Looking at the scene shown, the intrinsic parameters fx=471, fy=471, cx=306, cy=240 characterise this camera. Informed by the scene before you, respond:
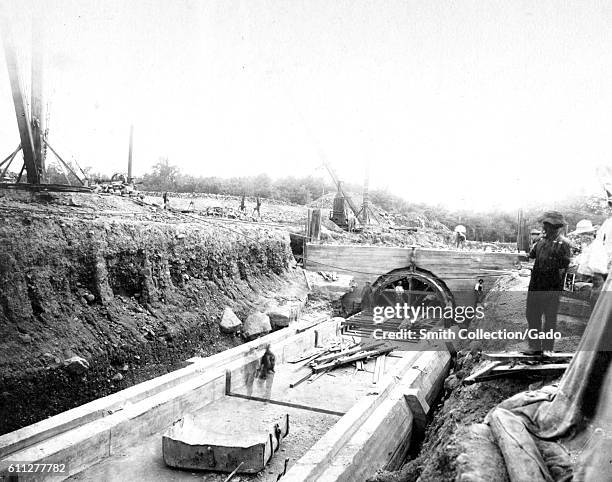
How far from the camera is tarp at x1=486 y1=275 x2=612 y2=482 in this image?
2.62m

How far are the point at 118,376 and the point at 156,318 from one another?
175cm

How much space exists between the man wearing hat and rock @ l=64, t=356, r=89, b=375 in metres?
6.42

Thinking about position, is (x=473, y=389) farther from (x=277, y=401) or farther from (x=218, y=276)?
(x=218, y=276)

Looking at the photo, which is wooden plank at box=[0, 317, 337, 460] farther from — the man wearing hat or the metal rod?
the man wearing hat

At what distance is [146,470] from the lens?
5.42 m

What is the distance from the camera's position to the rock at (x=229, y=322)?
11.2 metres

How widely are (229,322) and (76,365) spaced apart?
429 centimetres

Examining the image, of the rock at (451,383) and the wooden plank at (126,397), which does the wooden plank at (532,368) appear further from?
the wooden plank at (126,397)

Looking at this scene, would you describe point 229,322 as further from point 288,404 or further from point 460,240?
point 460,240

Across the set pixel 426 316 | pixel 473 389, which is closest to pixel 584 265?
pixel 473 389

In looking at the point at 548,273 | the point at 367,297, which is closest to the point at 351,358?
the point at 548,273

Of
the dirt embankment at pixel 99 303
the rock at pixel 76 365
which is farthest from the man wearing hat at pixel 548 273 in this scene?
the dirt embankment at pixel 99 303

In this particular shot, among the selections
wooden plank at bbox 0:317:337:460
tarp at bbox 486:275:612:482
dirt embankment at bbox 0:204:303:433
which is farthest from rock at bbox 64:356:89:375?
tarp at bbox 486:275:612:482

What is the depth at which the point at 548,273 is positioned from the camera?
5094mm
